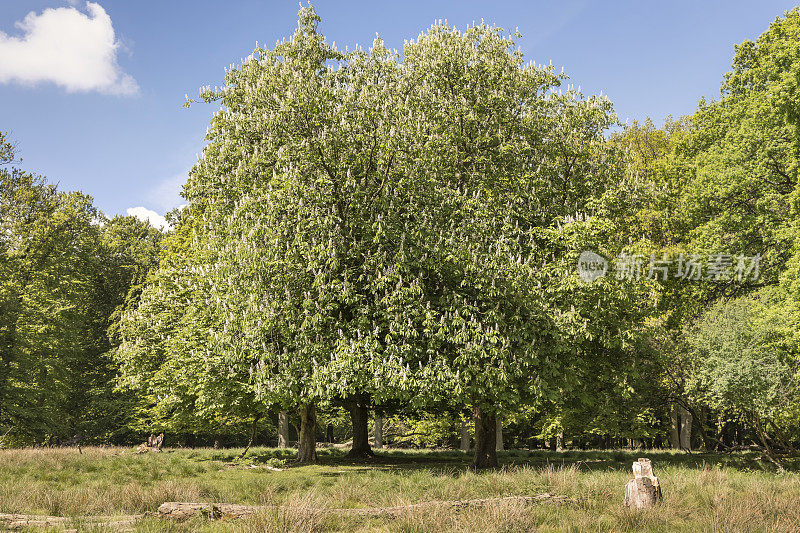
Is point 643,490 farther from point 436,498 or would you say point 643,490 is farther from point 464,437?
point 464,437

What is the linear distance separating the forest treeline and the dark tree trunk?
14 centimetres

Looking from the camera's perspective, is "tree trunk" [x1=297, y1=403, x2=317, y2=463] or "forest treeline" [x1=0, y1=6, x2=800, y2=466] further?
"tree trunk" [x1=297, y1=403, x2=317, y2=463]

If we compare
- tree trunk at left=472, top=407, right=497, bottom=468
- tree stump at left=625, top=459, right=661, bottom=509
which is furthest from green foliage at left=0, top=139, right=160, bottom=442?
tree stump at left=625, top=459, right=661, bottom=509

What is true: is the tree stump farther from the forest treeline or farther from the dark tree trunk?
the dark tree trunk

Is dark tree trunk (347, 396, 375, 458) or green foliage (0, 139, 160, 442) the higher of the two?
green foliage (0, 139, 160, 442)

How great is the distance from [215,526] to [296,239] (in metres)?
8.54

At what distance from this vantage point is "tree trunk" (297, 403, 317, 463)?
22.9m

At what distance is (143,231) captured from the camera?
56.1 metres

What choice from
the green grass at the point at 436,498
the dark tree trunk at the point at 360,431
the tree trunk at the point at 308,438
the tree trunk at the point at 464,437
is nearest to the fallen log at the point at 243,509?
→ the green grass at the point at 436,498

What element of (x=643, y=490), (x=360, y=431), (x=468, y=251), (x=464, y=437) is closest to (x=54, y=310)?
(x=360, y=431)

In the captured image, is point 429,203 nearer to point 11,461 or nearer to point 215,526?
point 215,526

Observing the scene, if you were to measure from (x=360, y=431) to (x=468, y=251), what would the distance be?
595 inches

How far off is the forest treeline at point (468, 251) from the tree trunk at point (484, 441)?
0.33ft

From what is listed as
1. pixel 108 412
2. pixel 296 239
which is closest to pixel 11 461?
pixel 296 239
